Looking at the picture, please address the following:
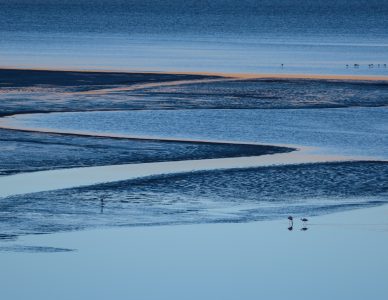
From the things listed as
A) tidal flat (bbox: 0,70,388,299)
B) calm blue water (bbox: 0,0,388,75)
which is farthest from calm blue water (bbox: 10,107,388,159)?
calm blue water (bbox: 0,0,388,75)

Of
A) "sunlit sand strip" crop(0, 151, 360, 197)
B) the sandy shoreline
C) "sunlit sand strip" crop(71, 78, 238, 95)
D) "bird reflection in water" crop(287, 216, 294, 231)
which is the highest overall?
the sandy shoreline

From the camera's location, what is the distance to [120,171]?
29984 mm

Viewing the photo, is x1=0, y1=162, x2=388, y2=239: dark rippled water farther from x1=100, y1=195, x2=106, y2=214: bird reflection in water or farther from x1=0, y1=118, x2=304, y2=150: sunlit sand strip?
x1=0, y1=118, x2=304, y2=150: sunlit sand strip

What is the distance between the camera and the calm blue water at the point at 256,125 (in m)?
35.1

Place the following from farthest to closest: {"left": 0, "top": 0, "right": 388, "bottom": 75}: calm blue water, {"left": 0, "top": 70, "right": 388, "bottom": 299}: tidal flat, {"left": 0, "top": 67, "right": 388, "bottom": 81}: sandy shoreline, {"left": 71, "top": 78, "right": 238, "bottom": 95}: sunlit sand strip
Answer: {"left": 0, "top": 0, "right": 388, "bottom": 75}: calm blue water, {"left": 0, "top": 67, "right": 388, "bottom": 81}: sandy shoreline, {"left": 71, "top": 78, "right": 238, "bottom": 95}: sunlit sand strip, {"left": 0, "top": 70, "right": 388, "bottom": 299}: tidal flat

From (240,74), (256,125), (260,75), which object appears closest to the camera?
(256,125)

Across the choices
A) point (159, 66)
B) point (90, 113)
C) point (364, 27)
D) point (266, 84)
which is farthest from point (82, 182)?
point (364, 27)

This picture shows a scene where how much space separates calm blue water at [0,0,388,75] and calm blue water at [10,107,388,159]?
1913cm

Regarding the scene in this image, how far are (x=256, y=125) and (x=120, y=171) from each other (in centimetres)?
909

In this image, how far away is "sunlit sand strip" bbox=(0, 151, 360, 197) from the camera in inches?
1102

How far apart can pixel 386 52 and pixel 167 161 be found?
5201 cm

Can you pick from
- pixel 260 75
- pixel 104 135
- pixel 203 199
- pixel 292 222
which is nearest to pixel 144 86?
pixel 260 75

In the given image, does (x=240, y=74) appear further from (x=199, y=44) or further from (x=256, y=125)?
(x=199, y=44)

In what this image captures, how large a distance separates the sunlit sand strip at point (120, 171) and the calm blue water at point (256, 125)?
172 centimetres
